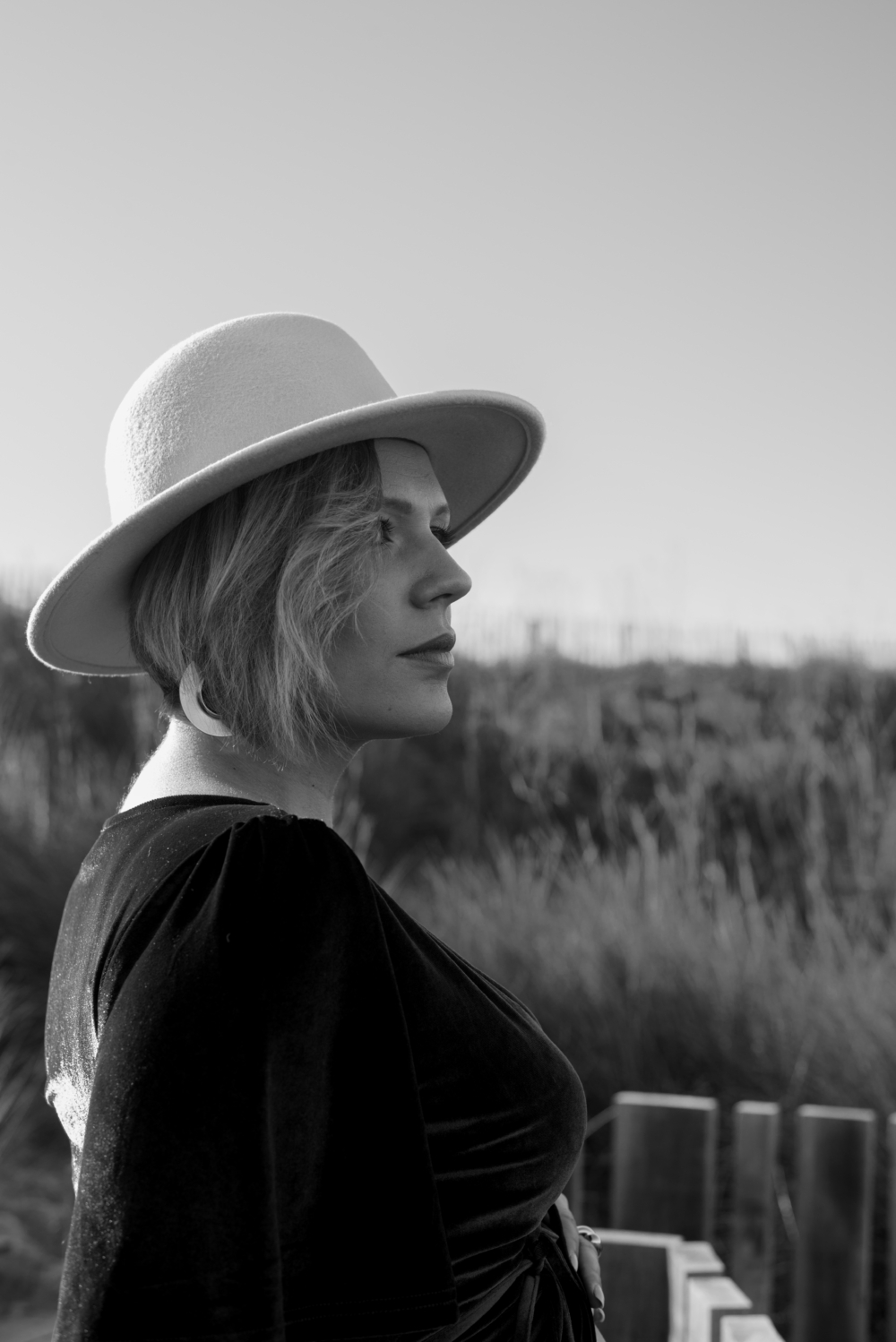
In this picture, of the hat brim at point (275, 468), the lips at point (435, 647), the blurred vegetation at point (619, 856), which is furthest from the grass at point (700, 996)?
the lips at point (435, 647)

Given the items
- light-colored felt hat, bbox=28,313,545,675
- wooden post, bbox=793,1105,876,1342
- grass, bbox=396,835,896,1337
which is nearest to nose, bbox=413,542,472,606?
light-colored felt hat, bbox=28,313,545,675

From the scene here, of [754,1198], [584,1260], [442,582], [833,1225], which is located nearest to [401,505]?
[442,582]

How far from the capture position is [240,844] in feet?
3.82

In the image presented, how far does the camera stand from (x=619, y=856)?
7234mm

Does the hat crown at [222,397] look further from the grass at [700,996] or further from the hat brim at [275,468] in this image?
the grass at [700,996]

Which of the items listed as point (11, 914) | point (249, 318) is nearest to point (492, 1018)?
point (249, 318)

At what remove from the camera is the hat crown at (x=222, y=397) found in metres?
1.45

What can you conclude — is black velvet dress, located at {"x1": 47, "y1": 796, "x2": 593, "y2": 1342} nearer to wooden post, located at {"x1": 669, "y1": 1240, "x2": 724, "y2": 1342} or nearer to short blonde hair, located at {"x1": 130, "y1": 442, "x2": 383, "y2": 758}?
short blonde hair, located at {"x1": 130, "y1": 442, "x2": 383, "y2": 758}

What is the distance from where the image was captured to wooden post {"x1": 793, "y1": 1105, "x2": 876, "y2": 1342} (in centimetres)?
318

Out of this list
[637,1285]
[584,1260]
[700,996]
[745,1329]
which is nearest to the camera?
[584,1260]

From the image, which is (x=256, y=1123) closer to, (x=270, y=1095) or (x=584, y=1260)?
(x=270, y=1095)

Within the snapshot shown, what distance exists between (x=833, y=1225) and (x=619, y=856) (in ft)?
13.2

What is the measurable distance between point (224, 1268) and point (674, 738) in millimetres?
7989

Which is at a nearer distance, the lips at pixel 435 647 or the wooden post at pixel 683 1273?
the lips at pixel 435 647
